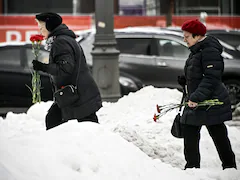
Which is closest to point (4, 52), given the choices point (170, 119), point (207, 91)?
point (170, 119)

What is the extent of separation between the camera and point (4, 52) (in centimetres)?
1332

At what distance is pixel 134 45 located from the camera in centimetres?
1429

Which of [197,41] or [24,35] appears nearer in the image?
[197,41]

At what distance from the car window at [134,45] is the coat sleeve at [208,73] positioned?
292 inches

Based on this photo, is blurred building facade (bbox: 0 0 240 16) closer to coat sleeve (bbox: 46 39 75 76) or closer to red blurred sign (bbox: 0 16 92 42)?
red blurred sign (bbox: 0 16 92 42)

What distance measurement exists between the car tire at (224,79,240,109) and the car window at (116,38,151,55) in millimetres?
1671

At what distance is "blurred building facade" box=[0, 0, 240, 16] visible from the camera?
94.9ft

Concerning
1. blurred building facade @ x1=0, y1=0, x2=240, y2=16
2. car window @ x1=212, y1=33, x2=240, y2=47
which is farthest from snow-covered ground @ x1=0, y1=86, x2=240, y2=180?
blurred building facade @ x1=0, y1=0, x2=240, y2=16

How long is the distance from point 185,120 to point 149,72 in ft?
22.5

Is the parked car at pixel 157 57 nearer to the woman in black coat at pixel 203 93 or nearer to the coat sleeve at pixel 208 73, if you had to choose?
the woman in black coat at pixel 203 93

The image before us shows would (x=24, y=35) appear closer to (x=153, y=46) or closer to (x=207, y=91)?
(x=153, y=46)

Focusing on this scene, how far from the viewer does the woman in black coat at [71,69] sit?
7.20 m

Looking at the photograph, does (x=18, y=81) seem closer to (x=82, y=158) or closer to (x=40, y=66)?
(x=40, y=66)

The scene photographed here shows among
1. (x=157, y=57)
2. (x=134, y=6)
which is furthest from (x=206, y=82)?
(x=134, y=6)
